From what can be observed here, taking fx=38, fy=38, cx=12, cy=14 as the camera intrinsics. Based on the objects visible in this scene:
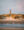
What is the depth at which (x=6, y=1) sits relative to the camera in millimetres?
926

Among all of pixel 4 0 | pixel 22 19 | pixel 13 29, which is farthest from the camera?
pixel 22 19

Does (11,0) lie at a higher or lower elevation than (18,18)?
higher

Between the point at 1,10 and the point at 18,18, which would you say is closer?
the point at 1,10

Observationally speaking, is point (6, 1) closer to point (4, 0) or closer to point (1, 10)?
point (4, 0)

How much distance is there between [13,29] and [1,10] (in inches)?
20.6

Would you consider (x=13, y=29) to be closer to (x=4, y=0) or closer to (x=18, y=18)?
(x=18, y=18)

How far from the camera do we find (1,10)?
933 millimetres

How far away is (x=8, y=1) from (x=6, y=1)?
0.05 metres

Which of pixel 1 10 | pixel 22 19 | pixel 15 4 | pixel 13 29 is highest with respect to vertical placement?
pixel 15 4

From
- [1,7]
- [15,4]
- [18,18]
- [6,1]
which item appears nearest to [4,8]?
[1,7]

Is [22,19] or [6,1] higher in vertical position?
[6,1]

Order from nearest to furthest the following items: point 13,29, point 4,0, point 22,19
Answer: point 13,29, point 4,0, point 22,19

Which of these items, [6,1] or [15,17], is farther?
[15,17]

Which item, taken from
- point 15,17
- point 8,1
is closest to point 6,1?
point 8,1
